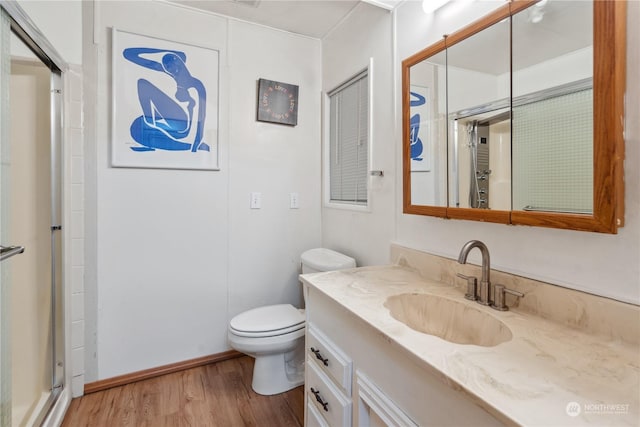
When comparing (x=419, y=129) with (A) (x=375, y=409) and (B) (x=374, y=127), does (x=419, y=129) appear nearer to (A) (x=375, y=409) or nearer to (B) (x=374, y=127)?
(B) (x=374, y=127)

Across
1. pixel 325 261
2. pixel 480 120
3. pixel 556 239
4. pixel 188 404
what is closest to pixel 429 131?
pixel 480 120

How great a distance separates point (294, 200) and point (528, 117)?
5.26 ft

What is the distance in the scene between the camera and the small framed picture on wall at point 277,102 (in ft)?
7.13

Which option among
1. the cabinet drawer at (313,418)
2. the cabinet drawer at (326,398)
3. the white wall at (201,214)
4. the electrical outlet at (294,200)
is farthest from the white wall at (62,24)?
the cabinet drawer at (313,418)

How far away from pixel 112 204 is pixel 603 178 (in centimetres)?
220

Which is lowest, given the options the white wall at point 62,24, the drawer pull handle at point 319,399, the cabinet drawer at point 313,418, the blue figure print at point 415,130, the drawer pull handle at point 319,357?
the cabinet drawer at point 313,418

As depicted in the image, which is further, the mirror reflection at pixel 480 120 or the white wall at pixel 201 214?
the white wall at pixel 201 214

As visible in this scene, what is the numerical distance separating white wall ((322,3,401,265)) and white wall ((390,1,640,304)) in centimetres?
19

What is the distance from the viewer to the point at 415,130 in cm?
144

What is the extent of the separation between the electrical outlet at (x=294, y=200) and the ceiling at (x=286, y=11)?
1.18 metres

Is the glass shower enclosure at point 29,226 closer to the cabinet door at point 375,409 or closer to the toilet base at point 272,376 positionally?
the toilet base at point 272,376

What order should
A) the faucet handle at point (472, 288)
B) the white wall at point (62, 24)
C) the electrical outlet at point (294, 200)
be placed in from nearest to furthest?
the faucet handle at point (472, 288)
the white wall at point (62, 24)
the electrical outlet at point (294, 200)

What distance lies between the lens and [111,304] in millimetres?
1847

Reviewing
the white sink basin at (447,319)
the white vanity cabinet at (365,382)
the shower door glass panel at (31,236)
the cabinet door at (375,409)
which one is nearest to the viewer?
the white vanity cabinet at (365,382)
